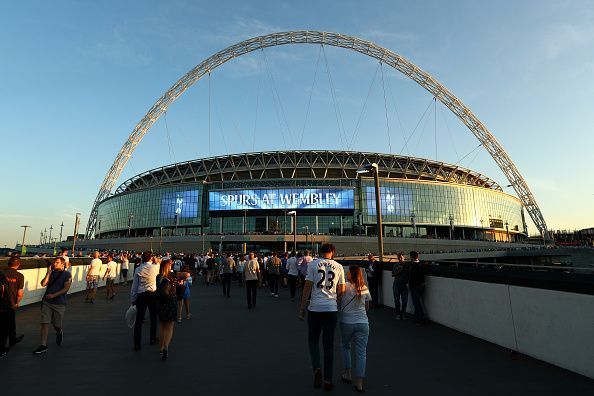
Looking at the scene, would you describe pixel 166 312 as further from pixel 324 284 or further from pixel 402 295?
pixel 402 295

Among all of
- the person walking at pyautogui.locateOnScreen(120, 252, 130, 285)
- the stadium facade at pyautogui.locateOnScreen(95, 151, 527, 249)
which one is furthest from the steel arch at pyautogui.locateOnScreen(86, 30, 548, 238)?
the person walking at pyautogui.locateOnScreen(120, 252, 130, 285)

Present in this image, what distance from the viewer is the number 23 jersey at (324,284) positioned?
547 centimetres

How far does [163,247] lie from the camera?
281ft

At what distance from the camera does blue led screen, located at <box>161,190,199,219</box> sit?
95125mm

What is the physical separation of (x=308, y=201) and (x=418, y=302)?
257 ft

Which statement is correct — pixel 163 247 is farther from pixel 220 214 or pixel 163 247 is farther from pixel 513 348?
pixel 513 348

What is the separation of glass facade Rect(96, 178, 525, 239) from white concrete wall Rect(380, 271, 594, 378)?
75649mm

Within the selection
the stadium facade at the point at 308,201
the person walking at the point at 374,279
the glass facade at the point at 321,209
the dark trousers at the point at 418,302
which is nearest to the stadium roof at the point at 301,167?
the stadium facade at the point at 308,201

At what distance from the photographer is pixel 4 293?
6996 millimetres

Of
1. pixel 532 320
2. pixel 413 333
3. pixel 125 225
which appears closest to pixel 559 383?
pixel 532 320

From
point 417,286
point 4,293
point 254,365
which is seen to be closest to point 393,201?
point 417,286

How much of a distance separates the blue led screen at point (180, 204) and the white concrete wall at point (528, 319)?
90.7 meters

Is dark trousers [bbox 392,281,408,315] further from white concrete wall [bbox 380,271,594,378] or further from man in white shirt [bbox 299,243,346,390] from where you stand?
man in white shirt [bbox 299,243,346,390]

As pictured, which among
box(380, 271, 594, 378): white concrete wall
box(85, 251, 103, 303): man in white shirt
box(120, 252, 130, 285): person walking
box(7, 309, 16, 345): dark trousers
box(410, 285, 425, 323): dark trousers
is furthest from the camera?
box(120, 252, 130, 285): person walking
